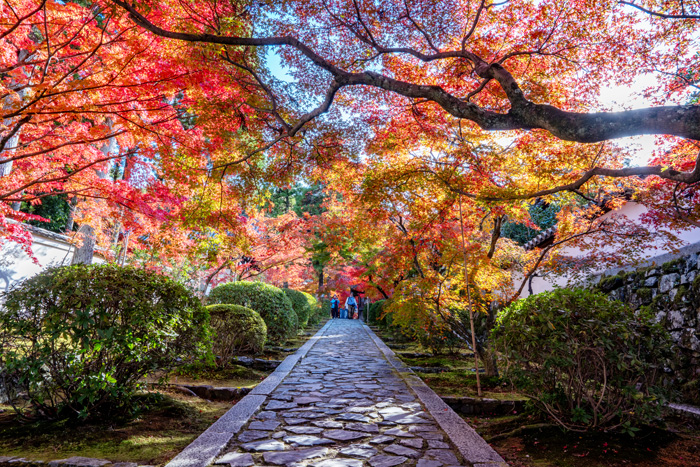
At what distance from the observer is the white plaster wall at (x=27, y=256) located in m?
13.0

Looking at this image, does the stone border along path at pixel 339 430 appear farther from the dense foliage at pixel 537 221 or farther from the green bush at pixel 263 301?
the dense foliage at pixel 537 221

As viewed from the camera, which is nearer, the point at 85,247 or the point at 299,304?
the point at 85,247

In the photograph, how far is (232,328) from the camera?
7.69 meters

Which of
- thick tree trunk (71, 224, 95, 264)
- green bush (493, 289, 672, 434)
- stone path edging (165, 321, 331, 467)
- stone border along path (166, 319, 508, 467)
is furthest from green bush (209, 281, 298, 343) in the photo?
green bush (493, 289, 672, 434)

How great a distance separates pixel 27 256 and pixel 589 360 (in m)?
17.5

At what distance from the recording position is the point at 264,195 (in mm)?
8031

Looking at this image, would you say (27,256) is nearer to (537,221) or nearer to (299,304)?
(299,304)

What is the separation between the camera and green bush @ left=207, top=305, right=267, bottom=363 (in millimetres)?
7527

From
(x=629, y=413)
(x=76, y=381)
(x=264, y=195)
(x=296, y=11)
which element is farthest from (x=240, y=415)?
(x=296, y=11)

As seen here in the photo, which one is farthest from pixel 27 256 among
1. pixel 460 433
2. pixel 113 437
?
pixel 460 433

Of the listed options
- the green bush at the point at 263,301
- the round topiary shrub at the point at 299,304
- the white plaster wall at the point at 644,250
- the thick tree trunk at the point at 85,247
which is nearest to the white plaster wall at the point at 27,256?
the thick tree trunk at the point at 85,247

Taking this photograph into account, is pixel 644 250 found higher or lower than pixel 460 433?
higher

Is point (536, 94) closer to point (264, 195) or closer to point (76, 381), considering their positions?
point (264, 195)

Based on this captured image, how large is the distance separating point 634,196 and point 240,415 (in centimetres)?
711
